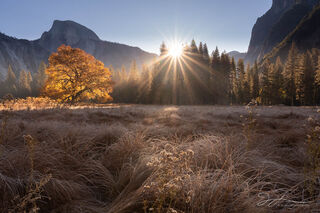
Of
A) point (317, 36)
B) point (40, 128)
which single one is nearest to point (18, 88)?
point (40, 128)

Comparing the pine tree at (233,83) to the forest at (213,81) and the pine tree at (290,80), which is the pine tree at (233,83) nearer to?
the forest at (213,81)

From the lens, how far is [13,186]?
5.25 feet

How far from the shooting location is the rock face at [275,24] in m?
121

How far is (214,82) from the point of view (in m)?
37.4

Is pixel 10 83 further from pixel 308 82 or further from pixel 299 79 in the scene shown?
pixel 308 82

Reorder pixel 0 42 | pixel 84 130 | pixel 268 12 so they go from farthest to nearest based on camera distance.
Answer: pixel 268 12 < pixel 0 42 < pixel 84 130

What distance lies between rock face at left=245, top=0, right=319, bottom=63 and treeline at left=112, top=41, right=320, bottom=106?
101400mm

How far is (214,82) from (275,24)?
134738 millimetres

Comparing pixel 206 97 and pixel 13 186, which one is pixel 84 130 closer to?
pixel 13 186

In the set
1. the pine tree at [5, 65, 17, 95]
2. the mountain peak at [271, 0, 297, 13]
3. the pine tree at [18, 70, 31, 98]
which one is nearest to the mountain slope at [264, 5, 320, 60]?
the mountain peak at [271, 0, 297, 13]

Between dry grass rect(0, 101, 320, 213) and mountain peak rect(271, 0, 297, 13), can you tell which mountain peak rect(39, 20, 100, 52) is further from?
mountain peak rect(271, 0, 297, 13)

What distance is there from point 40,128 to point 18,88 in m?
76.4

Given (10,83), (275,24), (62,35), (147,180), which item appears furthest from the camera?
(62,35)

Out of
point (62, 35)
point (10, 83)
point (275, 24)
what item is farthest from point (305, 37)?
point (62, 35)
